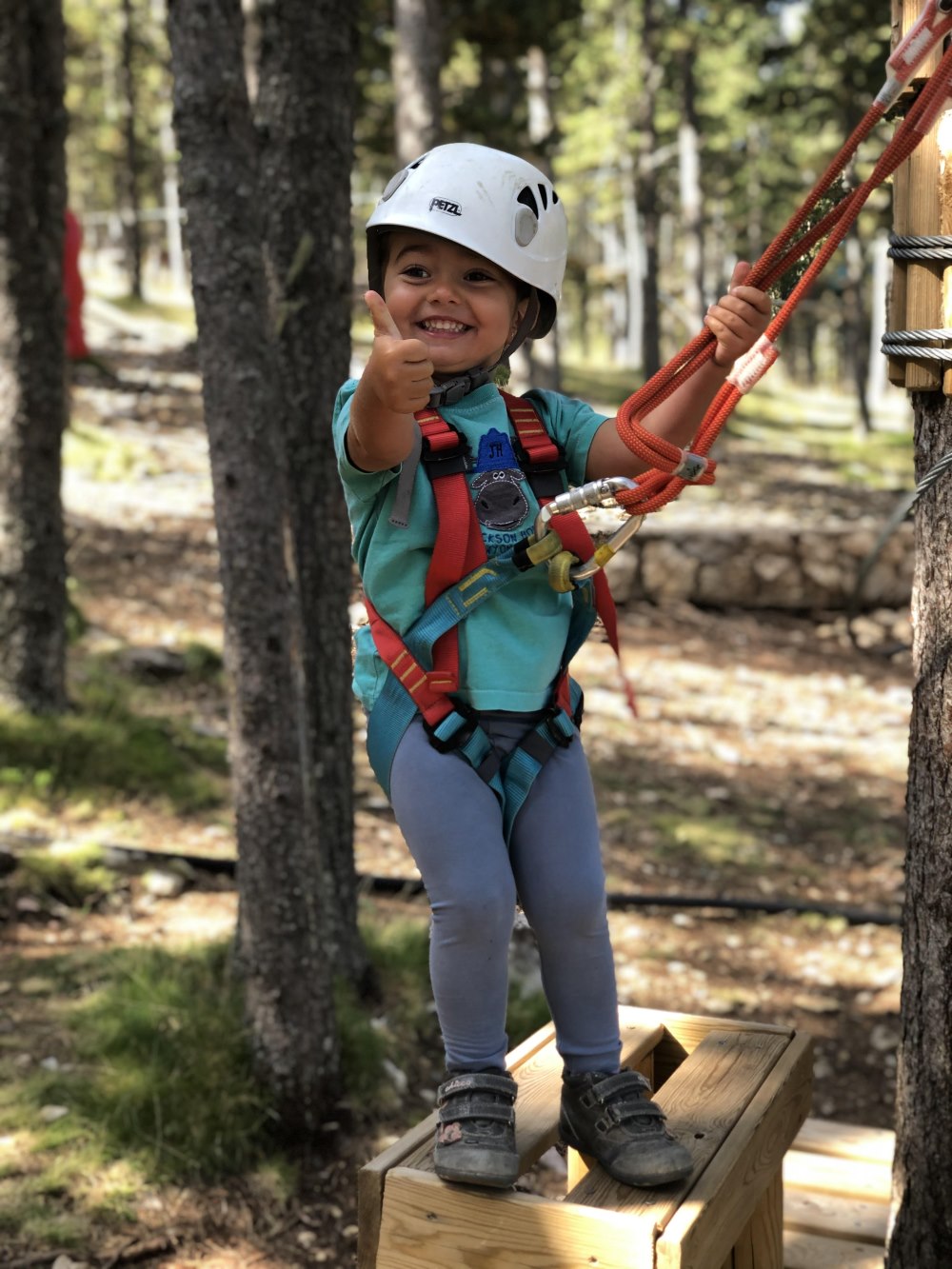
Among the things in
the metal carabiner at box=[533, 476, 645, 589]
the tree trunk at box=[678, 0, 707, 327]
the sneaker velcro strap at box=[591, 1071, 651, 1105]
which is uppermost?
the tree trunk at box=[678, 0, 707, 327]

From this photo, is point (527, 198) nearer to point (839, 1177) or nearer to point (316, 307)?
point (316, 307)

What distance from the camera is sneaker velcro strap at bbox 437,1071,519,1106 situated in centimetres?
221

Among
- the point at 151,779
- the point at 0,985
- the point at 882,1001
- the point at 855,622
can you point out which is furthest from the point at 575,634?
the point at 855,622

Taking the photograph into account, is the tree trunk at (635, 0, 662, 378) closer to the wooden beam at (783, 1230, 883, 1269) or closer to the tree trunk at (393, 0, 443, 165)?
the tree trunk at (393, 0, 443, 165)

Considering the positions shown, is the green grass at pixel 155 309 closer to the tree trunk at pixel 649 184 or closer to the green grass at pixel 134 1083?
the tree trunk at pixel 649 184

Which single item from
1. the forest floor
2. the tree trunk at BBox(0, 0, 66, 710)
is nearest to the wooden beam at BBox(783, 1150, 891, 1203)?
the forest floor

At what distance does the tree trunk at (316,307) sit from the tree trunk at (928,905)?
227cm

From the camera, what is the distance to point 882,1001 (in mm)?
5422

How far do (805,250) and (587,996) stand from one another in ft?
4.30

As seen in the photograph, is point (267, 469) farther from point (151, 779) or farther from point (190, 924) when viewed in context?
point (151, 779)

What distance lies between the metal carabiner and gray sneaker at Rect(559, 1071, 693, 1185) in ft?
2.85

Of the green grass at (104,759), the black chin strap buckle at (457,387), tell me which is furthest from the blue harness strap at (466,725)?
the green grass at (104,759)

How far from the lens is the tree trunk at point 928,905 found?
237 centimetres

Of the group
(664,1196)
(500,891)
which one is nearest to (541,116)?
(500,891)
